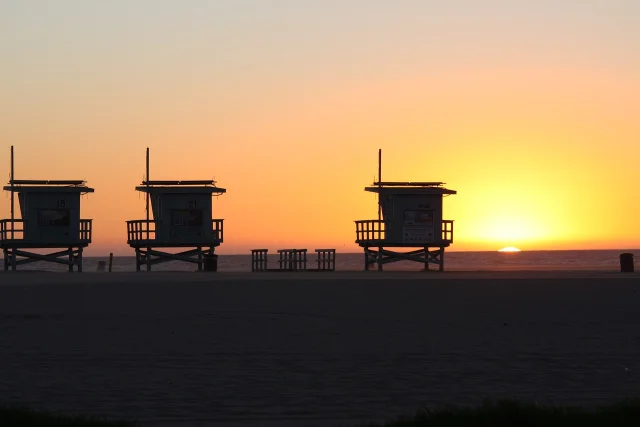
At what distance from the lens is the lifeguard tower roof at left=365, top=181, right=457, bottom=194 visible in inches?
1925

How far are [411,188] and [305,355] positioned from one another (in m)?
37.3

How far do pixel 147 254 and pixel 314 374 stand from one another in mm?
41313

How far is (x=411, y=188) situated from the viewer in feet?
162

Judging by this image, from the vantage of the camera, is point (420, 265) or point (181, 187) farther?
point (420, 265)

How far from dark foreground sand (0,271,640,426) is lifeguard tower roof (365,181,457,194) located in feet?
89.2

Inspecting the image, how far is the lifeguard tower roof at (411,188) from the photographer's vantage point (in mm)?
48906

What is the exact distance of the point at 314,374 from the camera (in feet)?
36.4

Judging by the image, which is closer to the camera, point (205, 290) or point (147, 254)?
point (205, 290)

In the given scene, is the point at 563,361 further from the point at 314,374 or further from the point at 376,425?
the point at 376,425

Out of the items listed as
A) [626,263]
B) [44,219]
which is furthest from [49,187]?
[626,263]

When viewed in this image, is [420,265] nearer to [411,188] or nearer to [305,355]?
[411,188]

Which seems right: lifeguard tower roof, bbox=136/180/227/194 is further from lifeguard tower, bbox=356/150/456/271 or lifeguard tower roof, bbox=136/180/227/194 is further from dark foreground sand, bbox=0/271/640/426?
dark foreground sand, bbox=0/271/640/426

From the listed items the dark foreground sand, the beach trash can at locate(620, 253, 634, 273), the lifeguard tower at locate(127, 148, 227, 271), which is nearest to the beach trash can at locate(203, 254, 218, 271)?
the lifeguard tower at locate(127, 148, 227, 271)

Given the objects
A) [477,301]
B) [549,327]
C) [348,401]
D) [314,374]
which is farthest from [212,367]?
[477,301]
